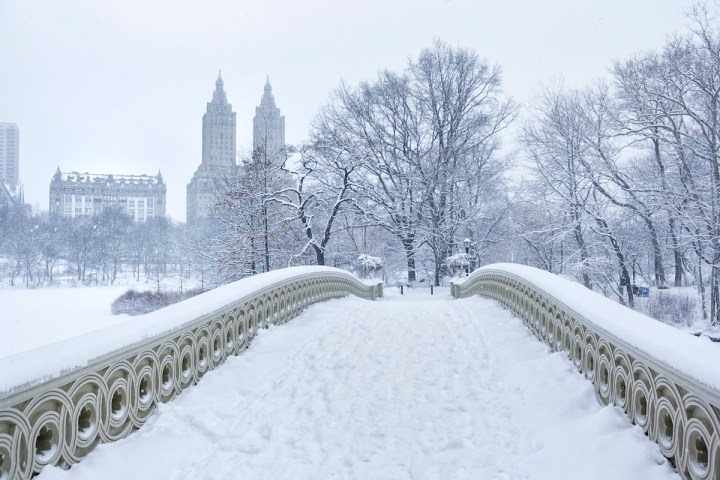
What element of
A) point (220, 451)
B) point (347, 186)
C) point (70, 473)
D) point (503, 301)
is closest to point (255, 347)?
point (220, 451)

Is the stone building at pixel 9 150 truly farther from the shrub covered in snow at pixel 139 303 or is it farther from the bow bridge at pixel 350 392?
the bow bridge at pixel 350 392

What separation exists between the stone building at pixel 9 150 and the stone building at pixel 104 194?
43180mm

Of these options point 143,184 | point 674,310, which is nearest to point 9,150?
point 143,184

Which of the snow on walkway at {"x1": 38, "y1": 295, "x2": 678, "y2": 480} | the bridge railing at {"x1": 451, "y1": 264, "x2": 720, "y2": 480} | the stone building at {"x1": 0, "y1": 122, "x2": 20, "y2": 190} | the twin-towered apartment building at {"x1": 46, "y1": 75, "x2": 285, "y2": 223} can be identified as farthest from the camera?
the stone building at {"x1": 0, "y1": 122, "x2": 20, "y2": 190}

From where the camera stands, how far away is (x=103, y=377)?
130 inches

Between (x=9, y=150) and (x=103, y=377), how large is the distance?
184m

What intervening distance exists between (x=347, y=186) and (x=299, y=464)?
21.9 m

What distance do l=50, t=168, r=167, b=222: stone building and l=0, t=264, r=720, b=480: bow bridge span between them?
361ft

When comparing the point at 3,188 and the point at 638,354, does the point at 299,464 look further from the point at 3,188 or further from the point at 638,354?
the point at 3,188

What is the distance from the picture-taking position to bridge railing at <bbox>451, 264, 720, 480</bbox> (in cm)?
254

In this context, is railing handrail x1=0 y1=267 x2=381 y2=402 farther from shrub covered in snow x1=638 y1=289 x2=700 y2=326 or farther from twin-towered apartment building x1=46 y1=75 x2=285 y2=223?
twin-towered apartment building x1=46 y1=75 x2=285 y2=223

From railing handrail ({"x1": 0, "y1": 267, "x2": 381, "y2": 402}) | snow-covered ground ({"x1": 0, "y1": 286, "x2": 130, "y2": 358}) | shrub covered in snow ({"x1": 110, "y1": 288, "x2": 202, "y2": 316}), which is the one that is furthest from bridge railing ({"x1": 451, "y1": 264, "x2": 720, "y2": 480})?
shrub covered in snow ({"x1": 110, "y1": 288, "x2": 202, "y2": 316})

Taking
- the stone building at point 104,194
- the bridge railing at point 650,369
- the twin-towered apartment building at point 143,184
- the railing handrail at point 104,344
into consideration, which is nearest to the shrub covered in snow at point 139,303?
the railing handrail at point 104,344

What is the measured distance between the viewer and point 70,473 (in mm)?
2861
